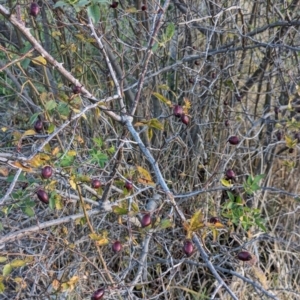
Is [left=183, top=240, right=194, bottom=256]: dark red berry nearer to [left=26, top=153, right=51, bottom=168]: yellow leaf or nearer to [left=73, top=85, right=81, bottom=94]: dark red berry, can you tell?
[left=26, top=153, right=51, bottom=168]: yellow leaf

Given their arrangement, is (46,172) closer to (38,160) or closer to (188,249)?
(38,160)

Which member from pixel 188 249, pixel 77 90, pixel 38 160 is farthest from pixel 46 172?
pixel 188 249

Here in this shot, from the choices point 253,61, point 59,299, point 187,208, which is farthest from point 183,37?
point 59,299

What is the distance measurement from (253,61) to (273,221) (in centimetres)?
79

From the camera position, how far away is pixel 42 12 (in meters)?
2.20

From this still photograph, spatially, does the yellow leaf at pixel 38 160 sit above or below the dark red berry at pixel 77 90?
below

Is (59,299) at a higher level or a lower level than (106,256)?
higher

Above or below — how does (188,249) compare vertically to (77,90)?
below

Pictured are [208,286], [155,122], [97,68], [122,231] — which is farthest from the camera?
[97,68]

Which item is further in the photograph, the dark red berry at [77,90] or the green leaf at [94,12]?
the dark red berry at [77,90]

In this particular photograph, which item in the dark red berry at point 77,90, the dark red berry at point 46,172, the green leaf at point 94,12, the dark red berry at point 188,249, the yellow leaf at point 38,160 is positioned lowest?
the dark red berry at point 188,249

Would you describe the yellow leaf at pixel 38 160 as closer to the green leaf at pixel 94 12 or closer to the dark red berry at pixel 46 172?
the dark red berry at pixel 46 172

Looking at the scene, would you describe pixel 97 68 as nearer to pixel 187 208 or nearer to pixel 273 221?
pixel 187 208

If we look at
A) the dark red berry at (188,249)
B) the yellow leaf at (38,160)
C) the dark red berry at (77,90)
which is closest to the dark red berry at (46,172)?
the yellow leaf at (38,160)
